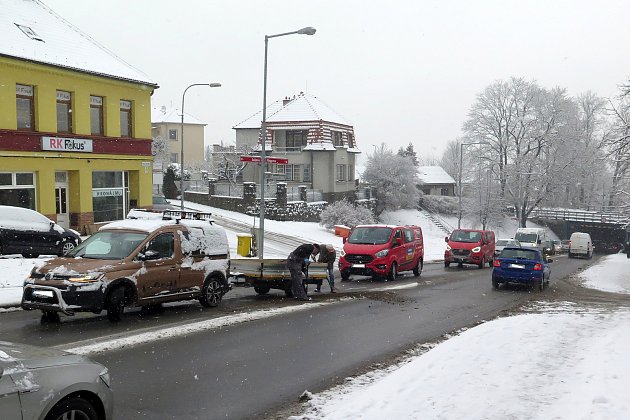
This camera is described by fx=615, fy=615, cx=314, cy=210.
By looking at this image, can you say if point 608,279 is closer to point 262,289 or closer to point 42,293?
point 262,289

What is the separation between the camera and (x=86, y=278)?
11094mm

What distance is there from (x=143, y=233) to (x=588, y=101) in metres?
72.0

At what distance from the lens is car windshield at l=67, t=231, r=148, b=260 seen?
12.1m

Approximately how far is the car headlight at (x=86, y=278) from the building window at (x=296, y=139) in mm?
45917

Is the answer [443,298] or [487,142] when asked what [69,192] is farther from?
[487,142]

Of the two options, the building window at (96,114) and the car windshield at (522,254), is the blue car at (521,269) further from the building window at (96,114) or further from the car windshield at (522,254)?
the building window at (96,114)

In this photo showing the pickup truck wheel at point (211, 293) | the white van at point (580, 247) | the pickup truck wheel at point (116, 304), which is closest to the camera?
the pickup truck wheel at point (116, 304)

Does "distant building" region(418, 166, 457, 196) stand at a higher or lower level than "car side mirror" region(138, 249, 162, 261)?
higher

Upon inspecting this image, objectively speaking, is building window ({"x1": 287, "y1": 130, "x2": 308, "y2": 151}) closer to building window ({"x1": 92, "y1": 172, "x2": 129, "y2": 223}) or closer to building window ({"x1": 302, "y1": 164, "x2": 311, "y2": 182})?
building window ({"x1": 302, "y1": 164, "x2": 311, "y2": 182})

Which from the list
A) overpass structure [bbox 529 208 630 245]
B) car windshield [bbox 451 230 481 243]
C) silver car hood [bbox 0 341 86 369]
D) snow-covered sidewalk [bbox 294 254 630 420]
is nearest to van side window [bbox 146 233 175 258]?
snow-covered sidewalk [bbox 294 254 630 420]

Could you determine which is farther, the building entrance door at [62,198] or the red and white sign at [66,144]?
the building entrance door at [62,198]

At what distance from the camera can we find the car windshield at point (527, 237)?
40.9 metres

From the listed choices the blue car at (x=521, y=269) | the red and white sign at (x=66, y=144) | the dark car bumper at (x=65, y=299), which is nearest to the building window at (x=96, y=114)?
the red and white sign at (x=66, y=144)

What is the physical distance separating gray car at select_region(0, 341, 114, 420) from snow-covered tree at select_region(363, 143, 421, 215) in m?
55.1
